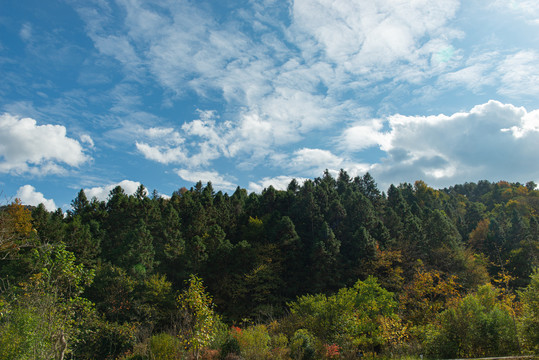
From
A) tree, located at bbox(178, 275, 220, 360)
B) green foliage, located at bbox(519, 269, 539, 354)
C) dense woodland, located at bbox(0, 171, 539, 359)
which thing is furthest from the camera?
green foliage, located at bbox(519, 269, 539, 354)

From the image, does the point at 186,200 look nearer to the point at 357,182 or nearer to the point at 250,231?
the point at 250,231

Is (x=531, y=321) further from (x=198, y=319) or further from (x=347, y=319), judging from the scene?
(x=198, y=319)

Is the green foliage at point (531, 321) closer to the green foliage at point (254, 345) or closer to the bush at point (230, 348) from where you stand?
the green foliage at point (254, 345)

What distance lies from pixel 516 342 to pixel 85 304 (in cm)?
1606

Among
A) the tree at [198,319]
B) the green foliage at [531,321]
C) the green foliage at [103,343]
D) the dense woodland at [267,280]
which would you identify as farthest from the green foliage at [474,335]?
the green foliage at [103,343]

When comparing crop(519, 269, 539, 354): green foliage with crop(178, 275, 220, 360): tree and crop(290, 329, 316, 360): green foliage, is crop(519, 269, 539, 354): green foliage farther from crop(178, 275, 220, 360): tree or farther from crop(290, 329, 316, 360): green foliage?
crop(178, 275, 220, 360): tree

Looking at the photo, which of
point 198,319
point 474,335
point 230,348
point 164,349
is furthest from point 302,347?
point 474,335

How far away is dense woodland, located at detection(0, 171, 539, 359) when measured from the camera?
10398 mm

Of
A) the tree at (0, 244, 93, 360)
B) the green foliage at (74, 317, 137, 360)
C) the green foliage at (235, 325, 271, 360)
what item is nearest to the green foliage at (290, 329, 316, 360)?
the green foliage at (235, 325, 271, 360)

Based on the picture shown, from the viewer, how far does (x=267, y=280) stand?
3406cm

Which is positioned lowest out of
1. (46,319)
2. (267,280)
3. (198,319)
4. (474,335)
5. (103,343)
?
(103,343)

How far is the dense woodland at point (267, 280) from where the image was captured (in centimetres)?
1040

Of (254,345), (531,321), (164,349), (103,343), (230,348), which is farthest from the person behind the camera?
(103,343)

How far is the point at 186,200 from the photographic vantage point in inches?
1905
